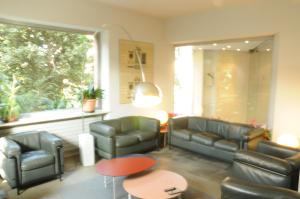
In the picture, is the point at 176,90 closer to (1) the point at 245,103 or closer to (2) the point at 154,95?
(1) the point at 245,103

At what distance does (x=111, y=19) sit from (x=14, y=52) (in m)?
2.09

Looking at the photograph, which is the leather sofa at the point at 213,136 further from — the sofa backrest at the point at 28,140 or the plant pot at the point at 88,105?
the sofa backrest at the point at 28,140

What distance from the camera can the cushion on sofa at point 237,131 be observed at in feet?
14.6

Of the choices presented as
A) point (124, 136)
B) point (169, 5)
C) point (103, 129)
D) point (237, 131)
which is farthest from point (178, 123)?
point (169, 5)

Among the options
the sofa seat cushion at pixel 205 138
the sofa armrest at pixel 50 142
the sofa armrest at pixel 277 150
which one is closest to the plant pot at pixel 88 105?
the sofa armrest at pixel 50 142

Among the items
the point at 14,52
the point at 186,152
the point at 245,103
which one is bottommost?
the point at 186,152

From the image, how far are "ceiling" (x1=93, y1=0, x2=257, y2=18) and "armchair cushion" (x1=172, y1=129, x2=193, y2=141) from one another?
2702mm

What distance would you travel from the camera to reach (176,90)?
669 cm

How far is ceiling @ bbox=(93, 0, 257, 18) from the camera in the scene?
4727 mm

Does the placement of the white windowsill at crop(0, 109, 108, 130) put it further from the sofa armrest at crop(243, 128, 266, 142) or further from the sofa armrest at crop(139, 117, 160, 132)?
the sofa armrest at crop(243, 128, 266, 142)

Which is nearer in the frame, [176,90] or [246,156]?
[246,156]

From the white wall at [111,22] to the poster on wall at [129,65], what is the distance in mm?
128

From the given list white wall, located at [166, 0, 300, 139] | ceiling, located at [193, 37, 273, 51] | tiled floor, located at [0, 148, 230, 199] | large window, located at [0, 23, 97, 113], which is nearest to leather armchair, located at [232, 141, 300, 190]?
tiled floor, located at [0, 148, 230, 199]

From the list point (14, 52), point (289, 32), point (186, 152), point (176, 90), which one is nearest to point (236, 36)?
point (289, 32)
